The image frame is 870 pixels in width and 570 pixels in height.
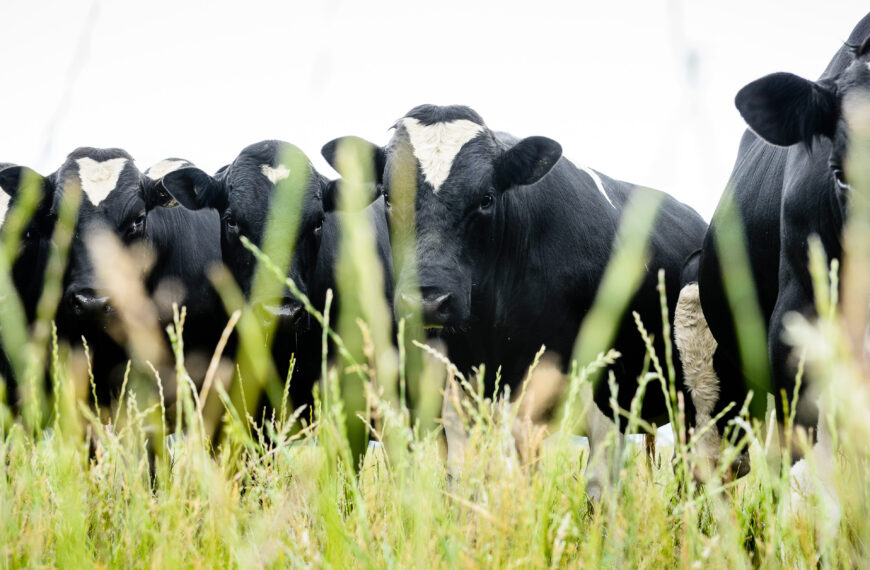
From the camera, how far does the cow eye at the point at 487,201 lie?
4.43 m

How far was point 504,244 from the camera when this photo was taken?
4.60 m

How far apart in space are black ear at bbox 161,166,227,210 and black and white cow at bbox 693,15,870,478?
3.10 metres

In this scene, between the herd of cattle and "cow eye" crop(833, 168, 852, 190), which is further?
the herd of cattle

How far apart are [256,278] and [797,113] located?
119 inches

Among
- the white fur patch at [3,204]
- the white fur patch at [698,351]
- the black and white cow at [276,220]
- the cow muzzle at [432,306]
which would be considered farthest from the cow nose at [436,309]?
the white fur patch at [3,204]

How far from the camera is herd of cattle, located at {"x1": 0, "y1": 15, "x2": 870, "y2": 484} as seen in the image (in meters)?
3.91

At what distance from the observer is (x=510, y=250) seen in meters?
4.62

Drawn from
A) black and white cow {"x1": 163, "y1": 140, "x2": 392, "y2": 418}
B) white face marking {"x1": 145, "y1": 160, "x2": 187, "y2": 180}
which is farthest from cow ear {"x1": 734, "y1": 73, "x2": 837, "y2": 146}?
white face marking {"x1": 145, "y1": 160, "x2": 187, "y2": 180}

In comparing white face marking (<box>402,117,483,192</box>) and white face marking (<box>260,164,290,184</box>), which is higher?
white face marking (<box>402,117,483,192</box>)

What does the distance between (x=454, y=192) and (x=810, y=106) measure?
1.94 metres

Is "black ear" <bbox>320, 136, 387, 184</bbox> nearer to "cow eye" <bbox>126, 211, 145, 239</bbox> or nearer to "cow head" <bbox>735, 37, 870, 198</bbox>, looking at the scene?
"cow eye" <bbox>126, 211, 145, 239</bbox>

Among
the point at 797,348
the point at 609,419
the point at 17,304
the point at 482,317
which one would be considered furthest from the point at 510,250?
the point at 17,304

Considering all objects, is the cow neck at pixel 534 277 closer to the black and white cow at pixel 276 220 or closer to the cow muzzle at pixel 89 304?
the black and white cow at pixel 276 220

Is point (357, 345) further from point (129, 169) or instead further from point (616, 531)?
point (616, 531)
